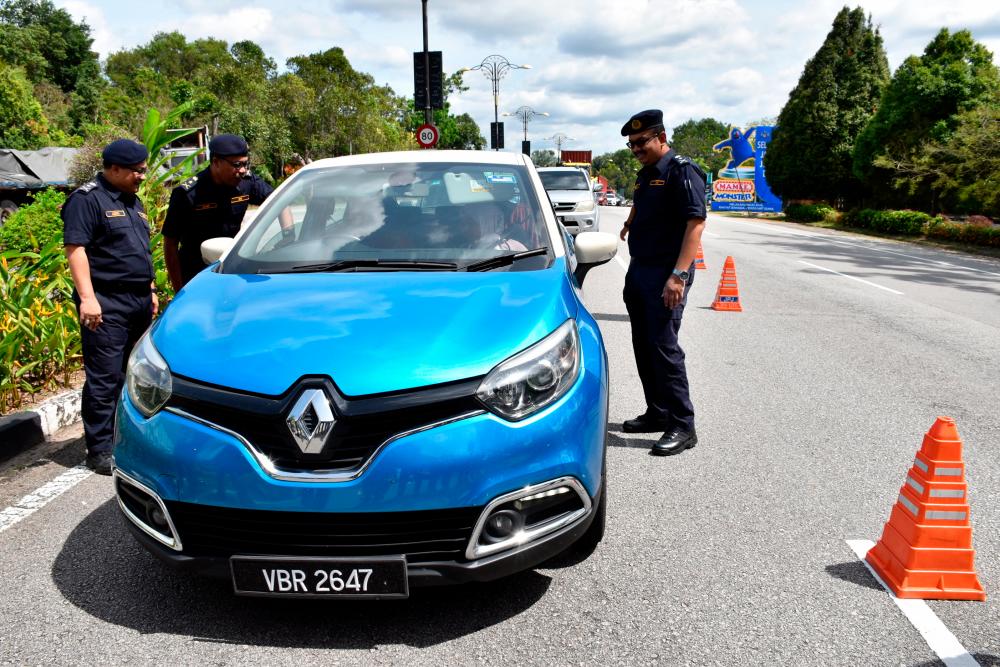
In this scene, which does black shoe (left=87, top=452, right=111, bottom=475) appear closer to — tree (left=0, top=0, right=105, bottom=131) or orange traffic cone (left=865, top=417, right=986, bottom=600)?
orange traffic cone (left=865, top=417, right=986, bottom=600)

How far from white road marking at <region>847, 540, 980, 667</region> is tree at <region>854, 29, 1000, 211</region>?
Answer: 30685mm

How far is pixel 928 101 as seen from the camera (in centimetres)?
3175

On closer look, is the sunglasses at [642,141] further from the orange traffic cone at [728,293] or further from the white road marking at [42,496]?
the orange traffic cone at [728,293]

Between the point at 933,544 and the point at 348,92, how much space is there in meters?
50.3

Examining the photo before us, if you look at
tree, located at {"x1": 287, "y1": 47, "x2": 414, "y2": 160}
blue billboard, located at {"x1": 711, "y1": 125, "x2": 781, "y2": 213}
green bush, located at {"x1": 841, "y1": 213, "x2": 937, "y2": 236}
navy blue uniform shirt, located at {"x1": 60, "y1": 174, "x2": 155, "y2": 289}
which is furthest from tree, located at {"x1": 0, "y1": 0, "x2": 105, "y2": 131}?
navy blue uniform shirt, located at {"x1": 60, "y1": 174, "x2": 155, "y2": 289}

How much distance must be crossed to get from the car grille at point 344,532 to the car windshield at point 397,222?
127 centimetres

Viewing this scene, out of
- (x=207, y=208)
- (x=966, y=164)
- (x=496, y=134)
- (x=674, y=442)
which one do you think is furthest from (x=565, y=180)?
(x=496, y=134)

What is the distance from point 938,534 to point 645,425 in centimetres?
221

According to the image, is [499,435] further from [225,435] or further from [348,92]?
[348,92]

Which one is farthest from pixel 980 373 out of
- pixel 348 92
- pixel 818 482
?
pixel 348 92

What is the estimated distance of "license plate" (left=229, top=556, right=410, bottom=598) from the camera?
2438mm

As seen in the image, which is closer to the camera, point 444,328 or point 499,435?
point 499,435

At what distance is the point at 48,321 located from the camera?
5758 millimetres

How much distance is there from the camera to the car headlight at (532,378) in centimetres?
252
